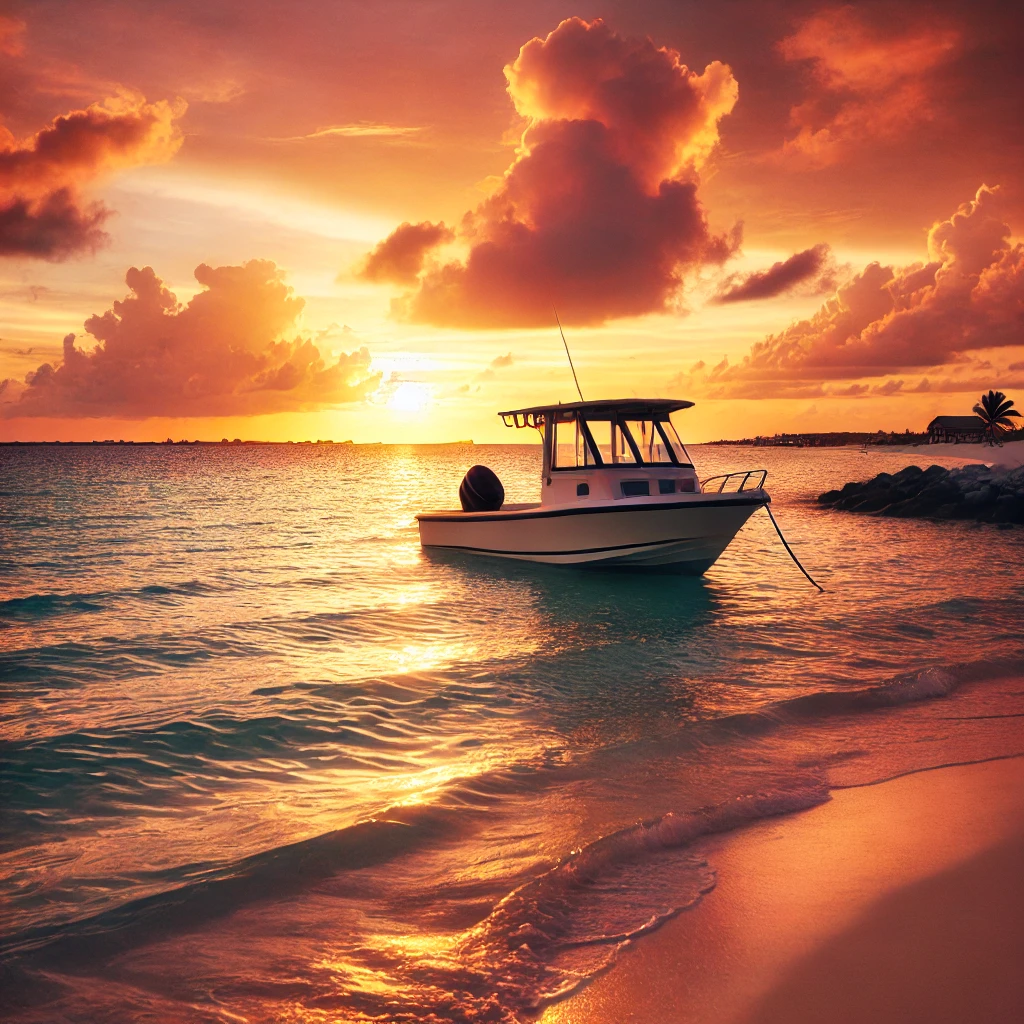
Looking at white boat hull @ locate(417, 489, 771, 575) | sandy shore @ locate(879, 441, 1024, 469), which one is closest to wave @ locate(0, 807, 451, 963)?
white boat hull @ locate(417, 489, 771, 575)

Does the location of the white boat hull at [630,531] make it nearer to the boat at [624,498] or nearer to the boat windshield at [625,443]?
the boat at [624,498]

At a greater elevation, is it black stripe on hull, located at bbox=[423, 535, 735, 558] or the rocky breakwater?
the rocky breakwater

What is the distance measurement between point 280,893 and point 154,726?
4.14 meters

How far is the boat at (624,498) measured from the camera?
1596 centimetres

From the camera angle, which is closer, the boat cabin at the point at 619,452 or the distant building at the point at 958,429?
the boat cabin at the point at 619,452

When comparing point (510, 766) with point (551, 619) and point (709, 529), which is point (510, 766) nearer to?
point (551, 619)

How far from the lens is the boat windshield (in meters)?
17.2

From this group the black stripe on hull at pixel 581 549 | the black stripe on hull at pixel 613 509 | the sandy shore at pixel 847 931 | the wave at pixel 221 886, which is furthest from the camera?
the black stripe on hull at pixel 581 549

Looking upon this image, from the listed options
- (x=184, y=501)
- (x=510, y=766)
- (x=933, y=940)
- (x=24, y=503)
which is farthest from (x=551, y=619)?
(x=24, y=503)

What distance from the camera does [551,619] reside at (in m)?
14.2

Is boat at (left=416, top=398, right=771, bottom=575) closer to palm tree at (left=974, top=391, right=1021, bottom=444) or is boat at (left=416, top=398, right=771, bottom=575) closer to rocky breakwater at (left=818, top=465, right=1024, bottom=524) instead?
rocky breakwater at (left=818, top=465, right=1024, bottom=524)

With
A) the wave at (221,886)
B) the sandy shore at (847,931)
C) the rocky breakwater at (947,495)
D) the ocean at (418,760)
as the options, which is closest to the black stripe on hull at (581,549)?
the ocean at (418,760)

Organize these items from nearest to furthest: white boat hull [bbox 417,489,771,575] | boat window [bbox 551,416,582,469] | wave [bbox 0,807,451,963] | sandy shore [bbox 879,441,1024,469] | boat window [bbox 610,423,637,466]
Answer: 1. wave [bbox 0,807,451,963]
2. white boat hull [bbox 417,489,771,575]
3. boat window [bbox 610,423,637,466]
4. boat window [bbox 551,416,582,469]
5. sandy shore [bbox 879,441,1024,469]

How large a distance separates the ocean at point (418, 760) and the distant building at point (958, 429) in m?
100
